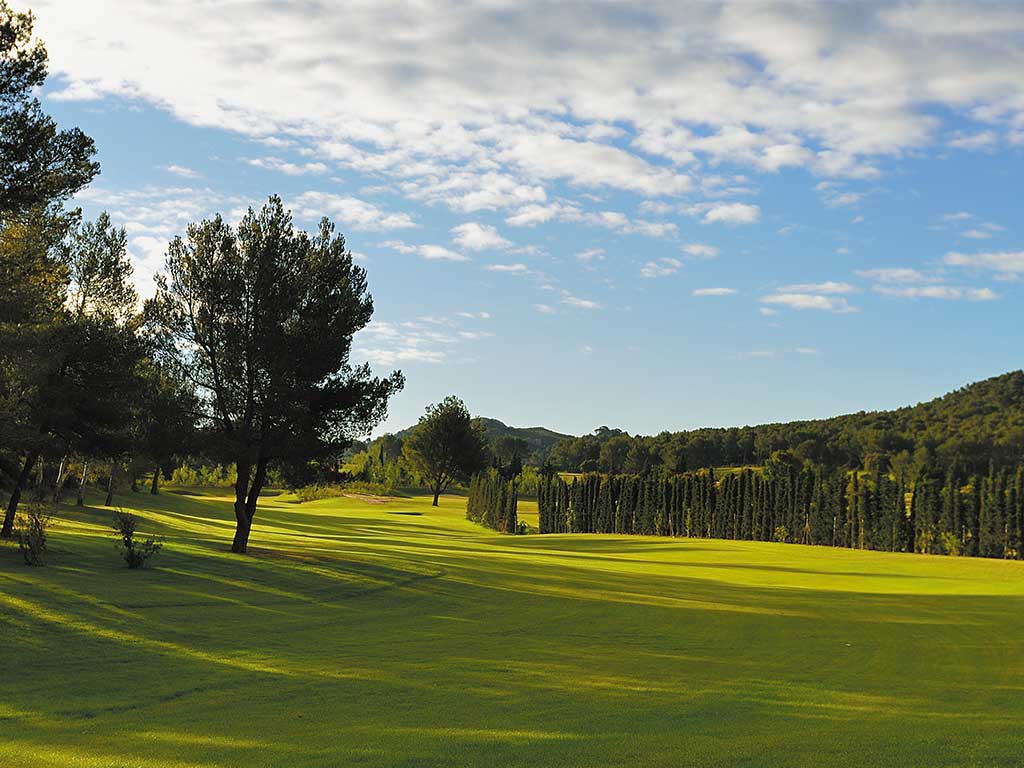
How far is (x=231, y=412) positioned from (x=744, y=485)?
4559 centimetres

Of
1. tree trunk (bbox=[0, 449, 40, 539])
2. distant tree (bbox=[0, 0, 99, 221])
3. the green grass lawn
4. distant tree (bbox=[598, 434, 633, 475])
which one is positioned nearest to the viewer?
the green grass lawn

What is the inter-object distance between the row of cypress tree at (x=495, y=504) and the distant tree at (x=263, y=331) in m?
46.8

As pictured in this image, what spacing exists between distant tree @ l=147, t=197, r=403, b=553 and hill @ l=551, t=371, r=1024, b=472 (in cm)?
4483

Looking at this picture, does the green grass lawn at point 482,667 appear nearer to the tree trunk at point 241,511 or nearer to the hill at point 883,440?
the tree trunk at point 241,511

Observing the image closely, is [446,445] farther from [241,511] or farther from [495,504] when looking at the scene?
[241,511]

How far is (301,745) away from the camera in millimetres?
8445

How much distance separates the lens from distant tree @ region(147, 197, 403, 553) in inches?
1174

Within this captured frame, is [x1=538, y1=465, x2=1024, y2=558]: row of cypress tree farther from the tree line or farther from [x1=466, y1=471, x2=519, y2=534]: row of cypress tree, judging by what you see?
the tree line

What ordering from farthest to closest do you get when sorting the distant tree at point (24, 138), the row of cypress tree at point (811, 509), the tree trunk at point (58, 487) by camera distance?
the row of cypress tree at point (811, 509), the tree trunk at point (58, 487), the distant tree at point (24, 138)

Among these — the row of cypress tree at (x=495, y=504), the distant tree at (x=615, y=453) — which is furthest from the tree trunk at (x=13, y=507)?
the distant tree at (x=615, y=453)

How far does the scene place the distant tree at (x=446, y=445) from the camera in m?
98.8

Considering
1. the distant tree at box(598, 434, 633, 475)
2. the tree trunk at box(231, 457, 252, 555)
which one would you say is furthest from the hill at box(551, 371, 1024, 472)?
the tree trunk at box(231, 457, 252, 555)

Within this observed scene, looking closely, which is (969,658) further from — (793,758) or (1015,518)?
(1015,518)

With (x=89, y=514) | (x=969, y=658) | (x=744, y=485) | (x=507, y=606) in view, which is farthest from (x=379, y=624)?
(x=744, y=485)
